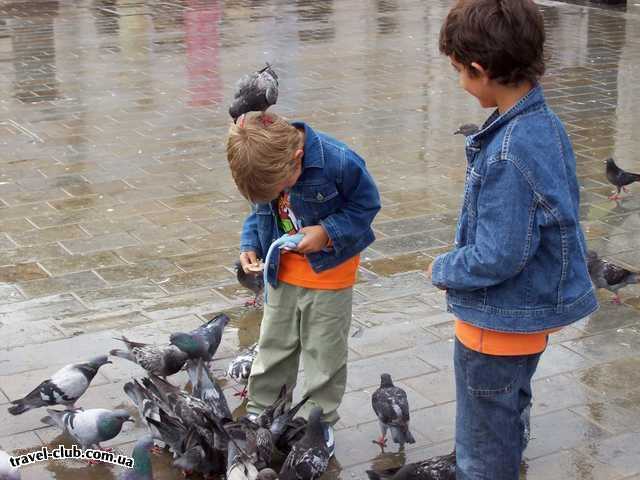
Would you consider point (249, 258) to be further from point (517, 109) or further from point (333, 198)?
point (517, 109)

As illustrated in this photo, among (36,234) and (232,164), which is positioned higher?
(232,164)

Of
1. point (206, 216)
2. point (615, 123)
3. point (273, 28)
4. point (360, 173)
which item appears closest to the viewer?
point (360, 173)

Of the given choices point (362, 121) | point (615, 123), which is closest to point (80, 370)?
point (362, 121)

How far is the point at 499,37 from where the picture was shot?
291cm

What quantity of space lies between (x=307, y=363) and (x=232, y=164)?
0.98 meters

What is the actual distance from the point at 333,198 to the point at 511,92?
110 centimetres

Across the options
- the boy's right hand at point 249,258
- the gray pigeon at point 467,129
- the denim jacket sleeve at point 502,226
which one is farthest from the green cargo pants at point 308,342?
the gray pigeon at point 467,129

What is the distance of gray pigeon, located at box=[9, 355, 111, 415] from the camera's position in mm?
4586

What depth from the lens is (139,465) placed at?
389cm

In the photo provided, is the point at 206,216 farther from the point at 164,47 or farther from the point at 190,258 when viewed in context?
the point at 164,47

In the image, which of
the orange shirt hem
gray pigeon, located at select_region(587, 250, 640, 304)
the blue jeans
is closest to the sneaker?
the orange shirt hem

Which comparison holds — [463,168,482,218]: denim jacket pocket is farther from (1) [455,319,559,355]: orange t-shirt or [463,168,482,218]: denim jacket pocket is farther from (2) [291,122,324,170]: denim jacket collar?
(2) [291,122,324,170]: denim jacket collar

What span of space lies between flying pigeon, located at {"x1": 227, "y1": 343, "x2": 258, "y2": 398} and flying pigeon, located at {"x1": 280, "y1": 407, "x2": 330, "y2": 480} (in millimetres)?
888

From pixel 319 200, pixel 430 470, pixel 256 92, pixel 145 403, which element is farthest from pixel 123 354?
pixel 256 92
